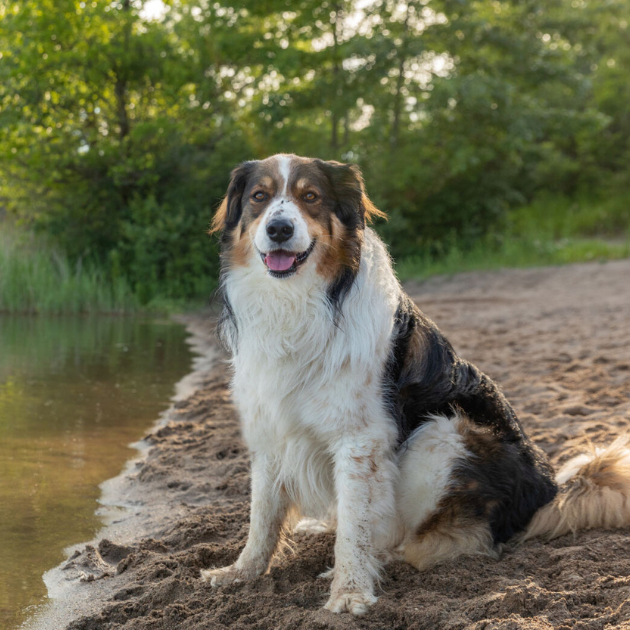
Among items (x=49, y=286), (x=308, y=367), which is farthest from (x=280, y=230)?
(x=49, y=286)

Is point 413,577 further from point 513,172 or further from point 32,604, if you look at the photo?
point 513,172

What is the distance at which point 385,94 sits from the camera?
17859 mm

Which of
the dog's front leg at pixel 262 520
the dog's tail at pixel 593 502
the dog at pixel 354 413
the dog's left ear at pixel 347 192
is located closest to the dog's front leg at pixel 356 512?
the dog at pixel 354 413

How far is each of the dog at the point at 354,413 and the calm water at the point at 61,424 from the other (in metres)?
1.12

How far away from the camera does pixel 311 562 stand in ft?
12.1

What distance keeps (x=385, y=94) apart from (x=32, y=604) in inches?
646

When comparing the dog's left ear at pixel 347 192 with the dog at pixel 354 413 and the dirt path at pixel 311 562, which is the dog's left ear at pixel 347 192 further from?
the dirt path at pixel 311 562

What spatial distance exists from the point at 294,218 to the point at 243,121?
51.6ft

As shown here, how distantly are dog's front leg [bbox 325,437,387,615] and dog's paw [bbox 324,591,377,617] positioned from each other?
0.04 meters

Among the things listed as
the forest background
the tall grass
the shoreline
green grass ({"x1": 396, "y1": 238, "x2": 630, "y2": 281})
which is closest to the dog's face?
the shoreline

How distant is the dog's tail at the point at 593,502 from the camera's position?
11.9ft

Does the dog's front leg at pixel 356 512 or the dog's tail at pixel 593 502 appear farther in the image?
the dog's tail at pixel 593 502

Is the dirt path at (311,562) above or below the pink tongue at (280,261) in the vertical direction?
below

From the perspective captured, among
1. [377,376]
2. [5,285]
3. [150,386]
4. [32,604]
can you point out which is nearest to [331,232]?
[377,376]
